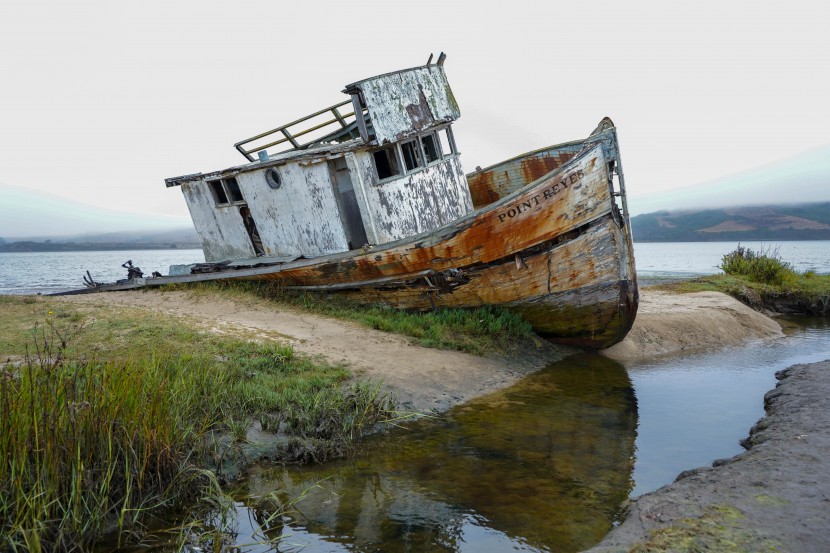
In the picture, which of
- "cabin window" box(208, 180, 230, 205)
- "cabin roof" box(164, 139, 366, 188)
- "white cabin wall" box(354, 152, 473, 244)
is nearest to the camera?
"cabin roof" box(164, 139, 366, 188)

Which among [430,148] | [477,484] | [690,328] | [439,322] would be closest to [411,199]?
[430,148]

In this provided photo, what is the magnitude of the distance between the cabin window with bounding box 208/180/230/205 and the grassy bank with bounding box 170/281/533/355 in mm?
2674

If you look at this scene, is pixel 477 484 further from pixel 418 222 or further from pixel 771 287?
pixel 771 287

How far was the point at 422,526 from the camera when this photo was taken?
407 centimetres

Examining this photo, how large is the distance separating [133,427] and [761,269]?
639 inches

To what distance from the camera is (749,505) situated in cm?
373

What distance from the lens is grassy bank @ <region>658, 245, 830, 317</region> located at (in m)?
13.9

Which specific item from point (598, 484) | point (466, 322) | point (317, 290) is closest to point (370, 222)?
point (317, 290)

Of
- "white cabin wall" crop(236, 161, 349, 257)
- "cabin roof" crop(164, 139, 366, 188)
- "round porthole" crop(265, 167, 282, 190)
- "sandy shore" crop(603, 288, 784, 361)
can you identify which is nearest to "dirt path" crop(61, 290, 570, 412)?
"sandy shore" crop(603, 288, 784, 361)

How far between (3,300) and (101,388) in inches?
293

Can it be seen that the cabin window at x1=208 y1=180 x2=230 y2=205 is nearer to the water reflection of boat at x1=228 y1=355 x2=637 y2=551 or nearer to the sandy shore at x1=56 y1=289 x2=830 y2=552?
the sandy shore at x1=56 y1=289 x2=830 y2=552

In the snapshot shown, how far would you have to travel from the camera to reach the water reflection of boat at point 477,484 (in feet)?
13.0

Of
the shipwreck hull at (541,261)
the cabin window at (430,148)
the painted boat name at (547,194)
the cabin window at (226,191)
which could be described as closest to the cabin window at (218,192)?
the cabin window at (226,191)

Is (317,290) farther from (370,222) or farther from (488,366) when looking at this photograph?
(488,366)
